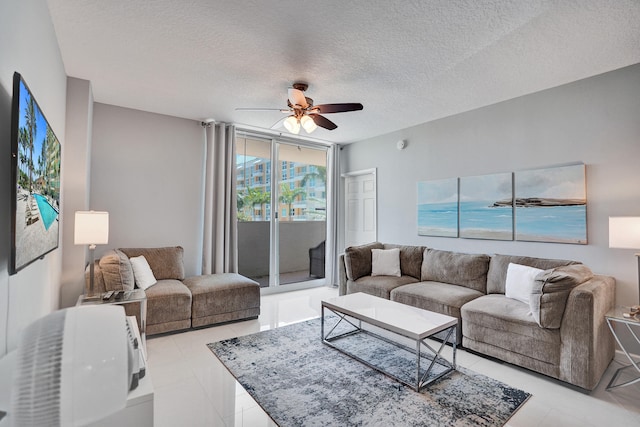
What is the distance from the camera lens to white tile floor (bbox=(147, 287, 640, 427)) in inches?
77.6

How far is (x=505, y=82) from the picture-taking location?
3.12m

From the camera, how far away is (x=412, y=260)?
426cm

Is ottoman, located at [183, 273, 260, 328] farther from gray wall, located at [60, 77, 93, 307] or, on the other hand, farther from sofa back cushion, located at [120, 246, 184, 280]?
gray wall, located at [60, 77, 93, 307]

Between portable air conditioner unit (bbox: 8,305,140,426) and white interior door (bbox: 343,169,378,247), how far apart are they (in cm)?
475

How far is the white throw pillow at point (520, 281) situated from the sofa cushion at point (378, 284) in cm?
114

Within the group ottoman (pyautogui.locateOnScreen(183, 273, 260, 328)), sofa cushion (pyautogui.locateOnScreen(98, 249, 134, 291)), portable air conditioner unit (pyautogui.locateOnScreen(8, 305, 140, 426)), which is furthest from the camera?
ottoman (pyautogui.locateOnScreen(183, 273, 260, 328))

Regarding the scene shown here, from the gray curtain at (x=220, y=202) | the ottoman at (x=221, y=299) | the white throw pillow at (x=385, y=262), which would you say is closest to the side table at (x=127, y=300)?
the ottoman at (x=221, y=299)

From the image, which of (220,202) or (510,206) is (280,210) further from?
(510,206)

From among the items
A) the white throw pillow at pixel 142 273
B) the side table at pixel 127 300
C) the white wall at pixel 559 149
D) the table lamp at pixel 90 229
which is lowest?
the side table at pixel 127 300

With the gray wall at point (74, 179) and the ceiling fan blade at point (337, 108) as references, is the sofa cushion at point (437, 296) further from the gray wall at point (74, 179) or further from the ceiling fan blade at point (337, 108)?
the gray wall at point (74, 179)

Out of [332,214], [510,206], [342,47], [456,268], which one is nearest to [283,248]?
[332,214]

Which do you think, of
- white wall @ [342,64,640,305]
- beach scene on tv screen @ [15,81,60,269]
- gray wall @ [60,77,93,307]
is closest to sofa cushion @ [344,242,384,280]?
white wall @ [342,64,640,305]

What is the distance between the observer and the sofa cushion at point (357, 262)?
4.21m

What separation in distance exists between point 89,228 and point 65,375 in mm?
2513
